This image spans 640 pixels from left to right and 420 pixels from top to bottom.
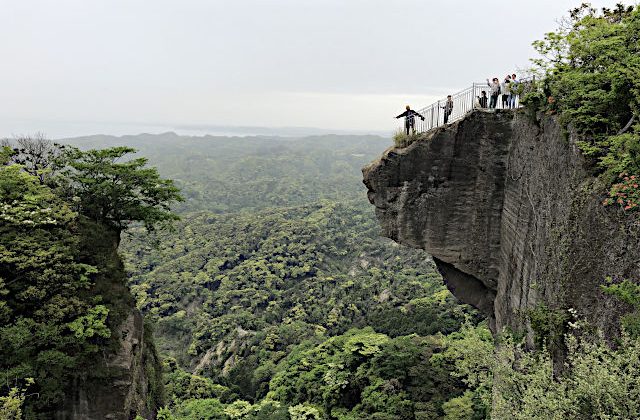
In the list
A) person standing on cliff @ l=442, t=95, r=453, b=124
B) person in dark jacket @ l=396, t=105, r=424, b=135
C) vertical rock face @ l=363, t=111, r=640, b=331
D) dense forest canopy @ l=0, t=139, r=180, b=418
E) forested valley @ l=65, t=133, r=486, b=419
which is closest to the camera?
vertical rock face @ l=363, t=111, r=640, b=331

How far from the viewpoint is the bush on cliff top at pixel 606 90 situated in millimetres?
8422

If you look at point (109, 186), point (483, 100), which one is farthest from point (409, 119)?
point (109, 186)

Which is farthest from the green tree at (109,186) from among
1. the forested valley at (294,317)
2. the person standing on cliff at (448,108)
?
the person standing on cliff at (448,108)

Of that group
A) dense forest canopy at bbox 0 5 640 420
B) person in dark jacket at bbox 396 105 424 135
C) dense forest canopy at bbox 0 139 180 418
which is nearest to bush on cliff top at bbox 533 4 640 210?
dense forest canopy at bbox 0 5 640 420

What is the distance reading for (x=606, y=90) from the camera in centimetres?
1012

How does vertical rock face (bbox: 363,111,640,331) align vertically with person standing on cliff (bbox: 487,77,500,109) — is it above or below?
below

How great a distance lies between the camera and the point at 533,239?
492 inches

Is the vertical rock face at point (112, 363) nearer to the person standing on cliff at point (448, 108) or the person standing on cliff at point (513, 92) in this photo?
the person standing on cliff at point (448, 108)

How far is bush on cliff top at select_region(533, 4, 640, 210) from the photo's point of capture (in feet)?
27.6

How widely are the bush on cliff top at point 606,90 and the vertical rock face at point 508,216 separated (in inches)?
21.1

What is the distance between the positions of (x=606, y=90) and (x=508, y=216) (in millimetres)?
6289

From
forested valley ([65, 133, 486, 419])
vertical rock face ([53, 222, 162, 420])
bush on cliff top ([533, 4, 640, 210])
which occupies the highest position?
bush on cliff top ([533, 4, 640, 210])

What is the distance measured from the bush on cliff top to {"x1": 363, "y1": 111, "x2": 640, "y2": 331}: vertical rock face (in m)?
0.54

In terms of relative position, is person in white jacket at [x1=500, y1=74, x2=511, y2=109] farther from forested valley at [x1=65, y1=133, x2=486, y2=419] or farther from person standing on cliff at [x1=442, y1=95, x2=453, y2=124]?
forested valley at [x1=65, y1=133, x2=486, y2=419]
